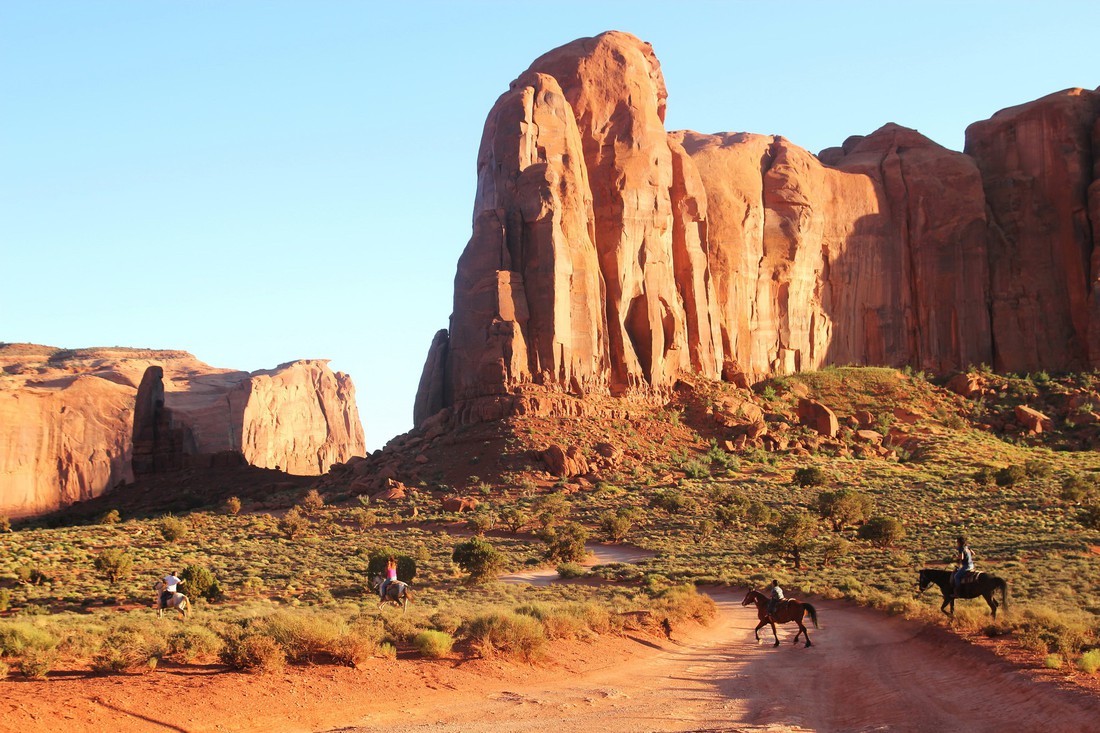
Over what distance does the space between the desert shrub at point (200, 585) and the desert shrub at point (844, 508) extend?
75.7ft

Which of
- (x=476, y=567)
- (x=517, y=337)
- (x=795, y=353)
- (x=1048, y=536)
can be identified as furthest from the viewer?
(x=795, y=353)

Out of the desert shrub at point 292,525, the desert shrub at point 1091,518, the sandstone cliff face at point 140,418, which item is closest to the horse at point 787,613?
the desert shrub at point 1091,518

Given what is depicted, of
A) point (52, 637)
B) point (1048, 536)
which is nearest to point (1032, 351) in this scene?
point (1048, 536)

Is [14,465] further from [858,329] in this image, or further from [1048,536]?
[1048,536]

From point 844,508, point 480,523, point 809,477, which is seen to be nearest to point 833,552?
point 844,508

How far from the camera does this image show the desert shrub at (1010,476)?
47438mm

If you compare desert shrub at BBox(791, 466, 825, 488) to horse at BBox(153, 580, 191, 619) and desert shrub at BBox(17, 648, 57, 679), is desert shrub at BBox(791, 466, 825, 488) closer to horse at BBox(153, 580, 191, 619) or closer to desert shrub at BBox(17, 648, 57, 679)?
horse at BBox(153, 580, 191, 619)

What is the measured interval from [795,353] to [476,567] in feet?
152

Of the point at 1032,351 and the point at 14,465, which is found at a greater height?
the point at 1032,351

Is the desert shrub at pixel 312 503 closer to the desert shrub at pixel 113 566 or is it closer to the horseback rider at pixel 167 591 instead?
the desert shrub at pixel 113 566

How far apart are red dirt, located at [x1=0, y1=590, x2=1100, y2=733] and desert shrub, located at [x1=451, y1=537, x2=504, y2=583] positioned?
1281 cm

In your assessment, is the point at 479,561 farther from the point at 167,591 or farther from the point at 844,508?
the point at 844,508

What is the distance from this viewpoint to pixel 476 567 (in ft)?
102

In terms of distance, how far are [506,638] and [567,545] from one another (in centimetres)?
1913
